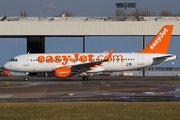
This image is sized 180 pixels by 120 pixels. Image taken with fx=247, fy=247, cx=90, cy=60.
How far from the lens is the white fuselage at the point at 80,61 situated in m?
35.3

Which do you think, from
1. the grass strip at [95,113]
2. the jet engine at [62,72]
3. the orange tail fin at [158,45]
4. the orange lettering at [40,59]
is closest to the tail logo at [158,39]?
Result: the orange tail fin at [158,45]

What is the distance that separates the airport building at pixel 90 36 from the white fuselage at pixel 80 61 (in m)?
22.8

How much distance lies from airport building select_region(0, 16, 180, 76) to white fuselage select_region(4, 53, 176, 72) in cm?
2282

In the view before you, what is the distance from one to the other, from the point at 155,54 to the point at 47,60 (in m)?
15.8

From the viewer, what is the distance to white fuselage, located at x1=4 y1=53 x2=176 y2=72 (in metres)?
35.3

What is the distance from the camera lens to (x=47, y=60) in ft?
117

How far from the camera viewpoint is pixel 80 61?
3531 cm

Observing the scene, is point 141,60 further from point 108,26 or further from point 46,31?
point 46,31

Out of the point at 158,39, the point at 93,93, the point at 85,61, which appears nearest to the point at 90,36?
the point at 158,39

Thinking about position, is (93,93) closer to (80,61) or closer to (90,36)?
(80,61)

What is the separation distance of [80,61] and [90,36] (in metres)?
24.8

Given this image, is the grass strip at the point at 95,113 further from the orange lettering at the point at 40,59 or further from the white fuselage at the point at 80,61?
the orange lettering at the point at 40,59

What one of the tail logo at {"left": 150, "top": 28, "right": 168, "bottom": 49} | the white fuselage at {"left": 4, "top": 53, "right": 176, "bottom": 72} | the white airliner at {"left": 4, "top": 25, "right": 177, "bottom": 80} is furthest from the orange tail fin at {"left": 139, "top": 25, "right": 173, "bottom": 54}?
the white fuselage at {"left": 4, "top": 53, "right": 176, "bottom": 72}

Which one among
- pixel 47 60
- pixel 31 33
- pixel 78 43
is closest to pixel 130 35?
pixel 78 43
